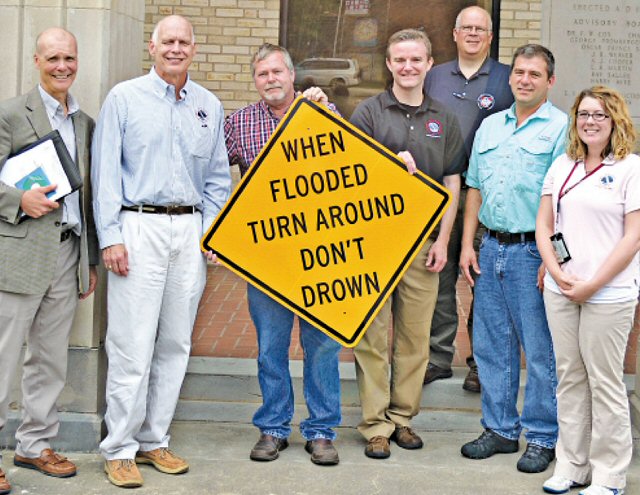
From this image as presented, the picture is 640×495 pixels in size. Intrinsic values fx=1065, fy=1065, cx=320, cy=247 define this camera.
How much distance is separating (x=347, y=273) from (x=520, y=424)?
3.93 ft

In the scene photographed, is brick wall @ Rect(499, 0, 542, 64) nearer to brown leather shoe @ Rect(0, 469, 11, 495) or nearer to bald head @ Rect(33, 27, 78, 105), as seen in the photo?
bald head @ Rect(33, 27, 78, 105)

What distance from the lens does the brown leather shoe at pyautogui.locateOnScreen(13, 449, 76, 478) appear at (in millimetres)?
5113

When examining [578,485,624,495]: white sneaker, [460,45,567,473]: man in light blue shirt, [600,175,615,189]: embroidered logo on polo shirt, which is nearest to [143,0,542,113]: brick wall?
[460,45,567,473]: man in light blue shirt

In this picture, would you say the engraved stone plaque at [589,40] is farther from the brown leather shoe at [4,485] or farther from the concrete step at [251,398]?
the brown leather shoe at [4,485]

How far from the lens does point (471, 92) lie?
5820mm

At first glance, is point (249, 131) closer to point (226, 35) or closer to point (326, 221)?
point (326, 221)

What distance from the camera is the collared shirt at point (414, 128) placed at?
536 centimetres

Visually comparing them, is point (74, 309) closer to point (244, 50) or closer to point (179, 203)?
point (179, 203)

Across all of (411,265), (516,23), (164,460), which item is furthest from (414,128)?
(516,23)

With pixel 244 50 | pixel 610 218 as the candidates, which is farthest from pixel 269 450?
pixel 244 50

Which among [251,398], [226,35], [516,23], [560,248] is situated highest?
[516,23]

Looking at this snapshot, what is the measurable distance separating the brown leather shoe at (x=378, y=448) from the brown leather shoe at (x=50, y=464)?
1.47 m

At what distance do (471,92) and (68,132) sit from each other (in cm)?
218

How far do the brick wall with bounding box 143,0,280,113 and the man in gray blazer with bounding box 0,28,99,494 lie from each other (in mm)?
4689
